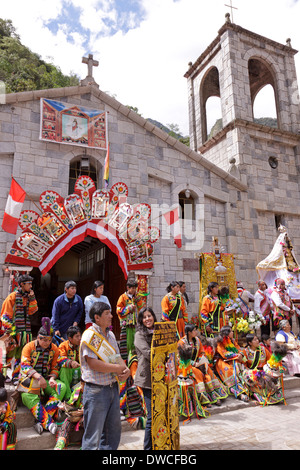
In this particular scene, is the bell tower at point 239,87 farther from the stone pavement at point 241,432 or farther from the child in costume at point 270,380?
the stone pavement at point 241,432

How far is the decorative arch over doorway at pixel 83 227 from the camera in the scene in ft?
23.9

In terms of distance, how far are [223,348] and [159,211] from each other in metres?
4.51

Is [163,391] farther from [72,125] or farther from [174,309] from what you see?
[72,125]

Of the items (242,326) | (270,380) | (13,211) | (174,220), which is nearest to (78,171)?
(13,211)

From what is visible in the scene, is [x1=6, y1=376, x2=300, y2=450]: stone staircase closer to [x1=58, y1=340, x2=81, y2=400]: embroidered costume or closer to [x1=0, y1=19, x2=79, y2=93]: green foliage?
[x1=58, y1=340, x2=81, y2=400]: embroidered costume

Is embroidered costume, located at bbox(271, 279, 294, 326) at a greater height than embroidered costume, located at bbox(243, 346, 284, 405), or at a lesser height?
greater

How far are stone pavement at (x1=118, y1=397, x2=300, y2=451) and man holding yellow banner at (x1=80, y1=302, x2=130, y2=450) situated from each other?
3.93 ft

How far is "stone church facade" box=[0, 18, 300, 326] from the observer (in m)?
8.79

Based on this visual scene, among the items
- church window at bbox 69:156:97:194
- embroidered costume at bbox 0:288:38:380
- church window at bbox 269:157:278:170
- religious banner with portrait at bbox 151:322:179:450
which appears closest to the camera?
religious banner with portrait at bbox 151:322:179:450

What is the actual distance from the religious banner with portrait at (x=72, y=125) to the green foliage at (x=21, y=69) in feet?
55.5

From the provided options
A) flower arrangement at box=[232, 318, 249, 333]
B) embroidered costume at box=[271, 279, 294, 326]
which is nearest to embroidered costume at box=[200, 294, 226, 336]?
flower arrangement at box=[232, 318, 249, 333]

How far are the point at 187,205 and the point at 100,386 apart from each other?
7809 mm

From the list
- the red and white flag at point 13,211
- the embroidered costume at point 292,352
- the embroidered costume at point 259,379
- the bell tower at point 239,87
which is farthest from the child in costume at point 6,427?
the bell tower at point 239,87
